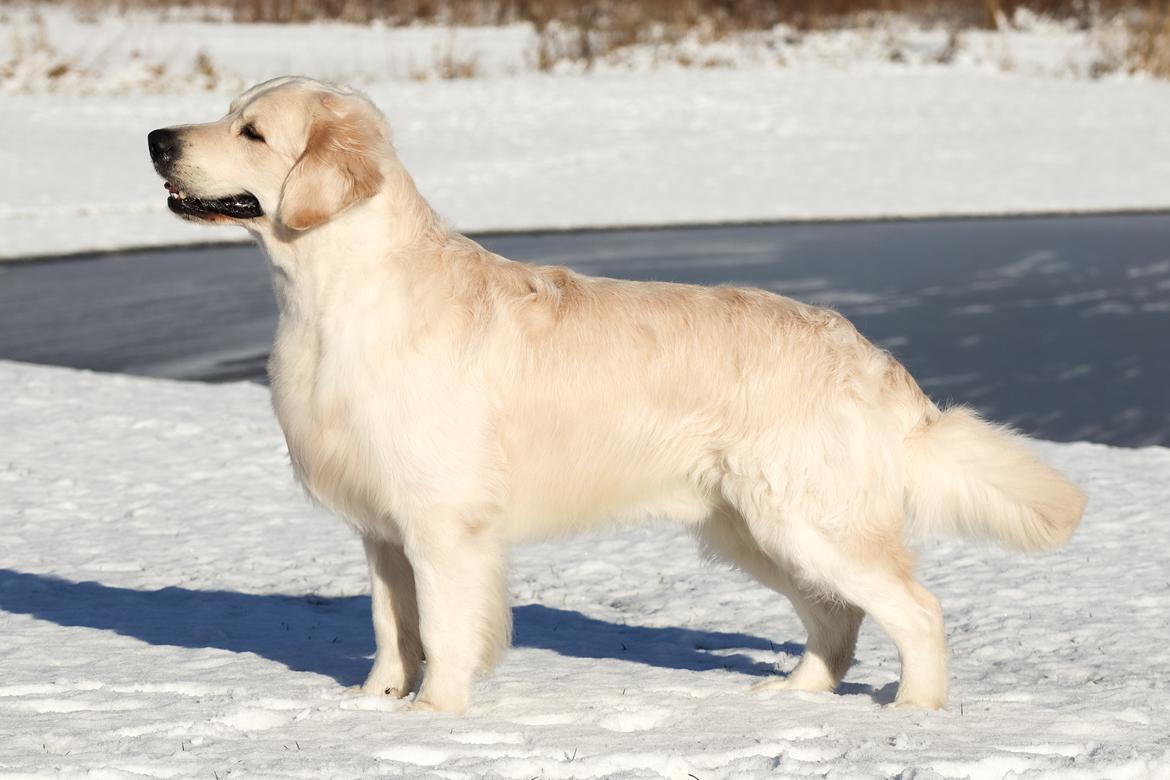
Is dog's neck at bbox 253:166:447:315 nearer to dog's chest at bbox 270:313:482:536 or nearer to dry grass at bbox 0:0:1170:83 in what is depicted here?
dog's chest at bbox 270:313:482:536

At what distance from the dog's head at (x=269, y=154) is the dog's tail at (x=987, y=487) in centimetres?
186

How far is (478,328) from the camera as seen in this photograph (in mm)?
4473

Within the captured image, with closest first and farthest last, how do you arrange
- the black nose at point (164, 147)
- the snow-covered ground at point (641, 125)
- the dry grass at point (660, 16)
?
1. the black nose at point (164, 147)
2. the snow-covered ground at point (641, 125)
3. the dry grass at point (660, 16)

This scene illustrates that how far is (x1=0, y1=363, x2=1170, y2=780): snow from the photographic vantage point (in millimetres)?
3979

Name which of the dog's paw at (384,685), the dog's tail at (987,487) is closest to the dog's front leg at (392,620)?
the dog's paw at (384,685)

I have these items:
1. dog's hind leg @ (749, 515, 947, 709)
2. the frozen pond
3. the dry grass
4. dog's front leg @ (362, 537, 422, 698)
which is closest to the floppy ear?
dog's front leg @ (362, 537, 422, 698)

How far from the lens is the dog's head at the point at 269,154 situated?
432 centimetres

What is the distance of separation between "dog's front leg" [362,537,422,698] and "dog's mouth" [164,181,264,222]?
107 cm

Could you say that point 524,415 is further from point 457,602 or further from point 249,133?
point 249,133

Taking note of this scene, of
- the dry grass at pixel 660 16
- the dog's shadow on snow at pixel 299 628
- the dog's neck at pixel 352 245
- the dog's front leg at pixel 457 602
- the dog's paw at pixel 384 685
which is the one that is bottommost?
the dog's shadow on snow at pixel 299 628

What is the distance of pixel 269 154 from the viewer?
4.40 metres

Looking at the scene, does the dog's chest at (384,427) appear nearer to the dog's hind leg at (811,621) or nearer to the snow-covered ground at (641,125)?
the dog's hind leg at (811,621)

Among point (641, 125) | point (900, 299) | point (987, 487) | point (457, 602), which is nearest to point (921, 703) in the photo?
point (987, 487)

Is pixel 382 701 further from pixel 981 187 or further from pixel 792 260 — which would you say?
pixel 981 187
